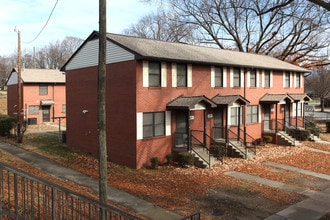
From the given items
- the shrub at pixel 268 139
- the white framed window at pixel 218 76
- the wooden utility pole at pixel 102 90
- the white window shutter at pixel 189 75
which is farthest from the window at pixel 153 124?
the shrub at pixel 268 139

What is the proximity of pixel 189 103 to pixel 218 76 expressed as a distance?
203 inches

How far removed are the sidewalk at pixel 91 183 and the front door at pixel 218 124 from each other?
34.1ft

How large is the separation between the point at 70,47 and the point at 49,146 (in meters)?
83.7

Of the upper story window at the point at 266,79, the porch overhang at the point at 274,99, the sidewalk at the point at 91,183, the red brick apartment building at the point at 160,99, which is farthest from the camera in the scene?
the upper story window at the point at 266,79

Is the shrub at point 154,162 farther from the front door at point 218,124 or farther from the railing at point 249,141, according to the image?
the railing at point 249,141

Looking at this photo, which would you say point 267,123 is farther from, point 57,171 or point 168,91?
point 57,171

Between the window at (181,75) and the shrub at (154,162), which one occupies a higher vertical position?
the window at (181,75)

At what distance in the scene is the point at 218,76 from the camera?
22312 millimetres

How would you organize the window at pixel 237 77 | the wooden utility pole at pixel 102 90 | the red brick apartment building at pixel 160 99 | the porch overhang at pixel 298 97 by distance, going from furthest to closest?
1. the porch overhang at pixel 298 97
2. the window at pixel 237 77
3. the red brick apartment building at pixel 160 99
4. the wooden utility pole at pixel 102 90

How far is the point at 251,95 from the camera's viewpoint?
83.0 feet

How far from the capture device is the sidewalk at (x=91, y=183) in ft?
35.8

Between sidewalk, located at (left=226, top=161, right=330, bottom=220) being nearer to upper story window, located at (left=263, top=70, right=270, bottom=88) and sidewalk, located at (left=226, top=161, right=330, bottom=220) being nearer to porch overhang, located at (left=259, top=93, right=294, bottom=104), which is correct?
porch overhang, located at (left=259, top=93, right=294, bottom=104)

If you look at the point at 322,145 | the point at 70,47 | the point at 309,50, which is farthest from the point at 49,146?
the point at 70,47

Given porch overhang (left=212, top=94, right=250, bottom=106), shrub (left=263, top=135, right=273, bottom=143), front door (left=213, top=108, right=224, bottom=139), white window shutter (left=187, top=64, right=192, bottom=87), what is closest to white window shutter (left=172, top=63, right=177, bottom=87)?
white window shutter (left=187, top=64, right=192, bottom=87)
